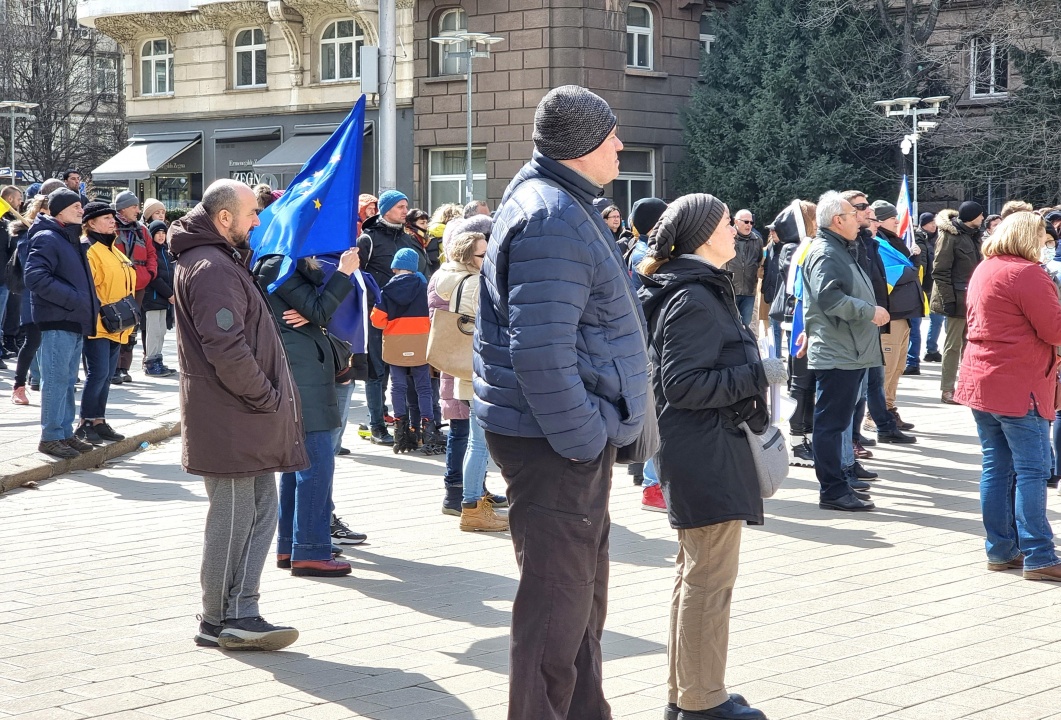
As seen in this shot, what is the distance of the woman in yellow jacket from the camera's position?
35.8ft

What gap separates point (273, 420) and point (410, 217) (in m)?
6.71

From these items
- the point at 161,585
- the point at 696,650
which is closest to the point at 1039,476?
the point at 696,650

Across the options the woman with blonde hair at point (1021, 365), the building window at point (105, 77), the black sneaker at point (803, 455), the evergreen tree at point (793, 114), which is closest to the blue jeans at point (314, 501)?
the woman with blonde hair at point (1021, 365)

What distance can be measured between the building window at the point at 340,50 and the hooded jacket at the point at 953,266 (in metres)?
23.5

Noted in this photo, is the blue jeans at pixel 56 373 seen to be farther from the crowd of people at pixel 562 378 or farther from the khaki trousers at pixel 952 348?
the khaki trousers at pixel 952 348

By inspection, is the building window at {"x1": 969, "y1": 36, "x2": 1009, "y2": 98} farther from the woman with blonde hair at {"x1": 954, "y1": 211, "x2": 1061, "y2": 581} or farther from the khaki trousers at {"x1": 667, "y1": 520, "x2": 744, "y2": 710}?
the khaki trousers at {"x1": 667, "y1": 520, "x2": 744, "y2": 710}

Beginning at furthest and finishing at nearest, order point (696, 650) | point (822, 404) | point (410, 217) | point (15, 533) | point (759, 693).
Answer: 1. point (410, 217)
2. point (822, 404)
3. point (15, 533)
4. point (759, 693)
5. point (696, 650)

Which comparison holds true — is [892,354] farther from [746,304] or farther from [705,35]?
[705,35]

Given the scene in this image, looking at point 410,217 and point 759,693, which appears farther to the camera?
point 410,217

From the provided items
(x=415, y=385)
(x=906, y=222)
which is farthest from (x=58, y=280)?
(x=906, y=222)

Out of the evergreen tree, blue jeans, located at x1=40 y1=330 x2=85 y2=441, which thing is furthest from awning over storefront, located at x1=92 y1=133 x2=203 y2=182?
blue jeans, located at x1=40 y1=330 x2=85 y2=441

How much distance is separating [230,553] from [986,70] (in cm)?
3304

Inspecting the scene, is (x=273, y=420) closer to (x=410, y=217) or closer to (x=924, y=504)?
(x=924, y=504)

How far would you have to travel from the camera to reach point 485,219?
836 cm
